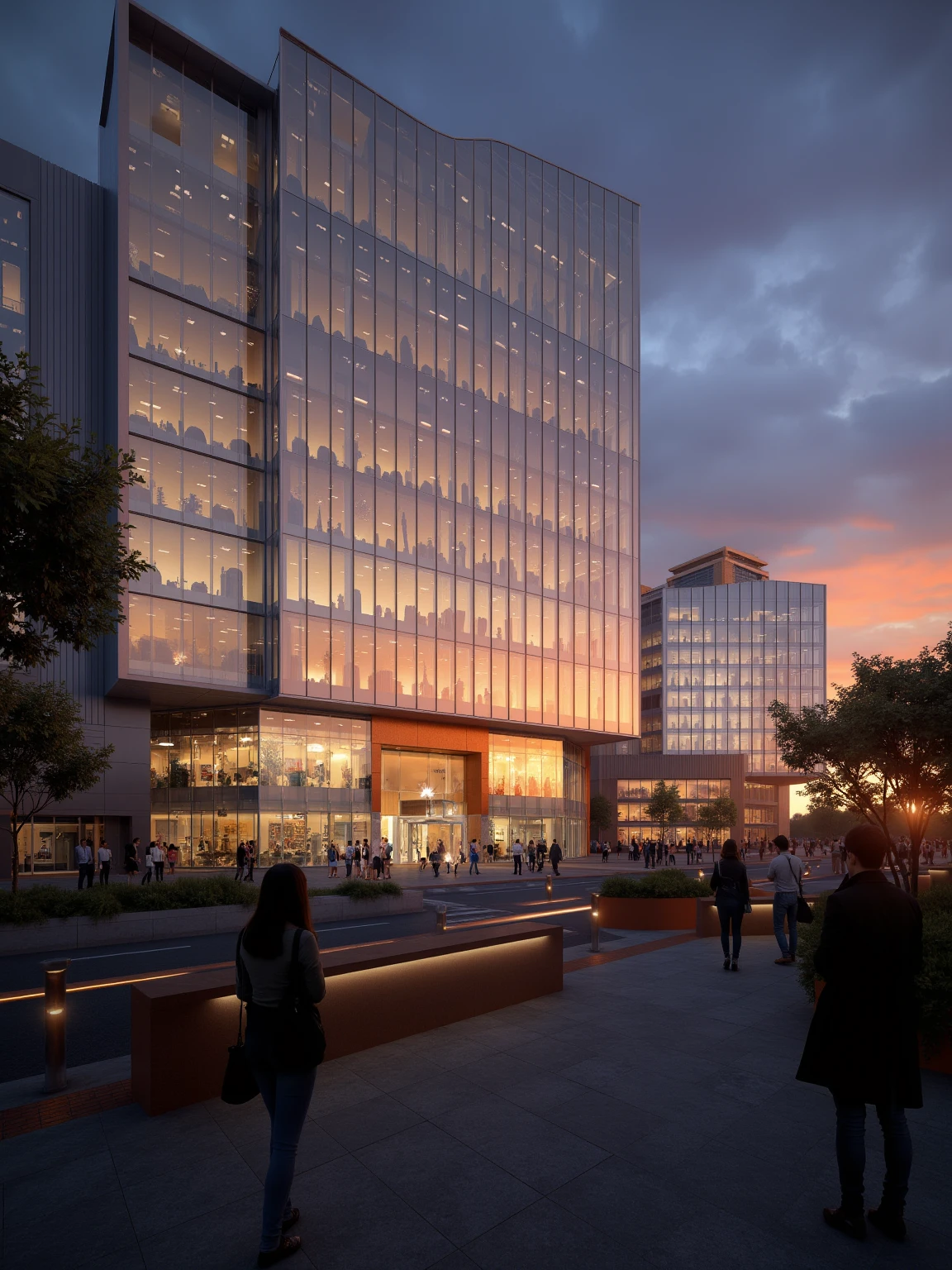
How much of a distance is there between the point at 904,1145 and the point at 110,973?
38.5 ft

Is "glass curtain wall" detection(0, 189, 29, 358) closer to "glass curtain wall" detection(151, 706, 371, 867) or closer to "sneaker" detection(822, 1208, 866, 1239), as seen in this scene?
"glass curtain wall" detection(151, 706, 371, 867)

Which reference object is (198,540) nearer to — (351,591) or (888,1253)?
(351,591)

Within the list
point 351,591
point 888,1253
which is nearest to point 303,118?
point 351,591

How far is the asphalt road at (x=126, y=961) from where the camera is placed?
805 cm

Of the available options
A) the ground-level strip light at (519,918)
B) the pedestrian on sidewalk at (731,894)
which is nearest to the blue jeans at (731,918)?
the pedestrian on sidewalk at (731,894)

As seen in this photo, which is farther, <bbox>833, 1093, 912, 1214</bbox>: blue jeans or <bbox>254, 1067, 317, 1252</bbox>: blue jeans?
<bbox>833, 1093, 912, 1214</bbox>: blue jeans

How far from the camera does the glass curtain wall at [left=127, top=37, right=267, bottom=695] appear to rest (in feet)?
114

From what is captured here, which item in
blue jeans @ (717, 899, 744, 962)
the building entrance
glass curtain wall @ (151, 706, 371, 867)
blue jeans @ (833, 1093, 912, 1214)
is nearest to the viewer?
blue jeans @ (833, 1093, 912, 1214)

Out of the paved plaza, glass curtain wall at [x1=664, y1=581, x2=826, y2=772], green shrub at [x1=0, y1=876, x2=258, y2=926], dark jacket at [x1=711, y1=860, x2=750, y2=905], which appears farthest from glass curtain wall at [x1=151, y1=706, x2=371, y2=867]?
glass curtain wall at [x1=664, y1=581, x2=826, y2=772]

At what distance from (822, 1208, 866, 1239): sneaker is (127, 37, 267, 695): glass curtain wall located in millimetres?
33821

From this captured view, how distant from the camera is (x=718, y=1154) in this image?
16.0 feet

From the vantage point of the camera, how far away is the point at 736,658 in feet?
314

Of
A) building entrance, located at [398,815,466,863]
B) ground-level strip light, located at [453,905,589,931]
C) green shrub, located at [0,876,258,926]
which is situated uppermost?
green shrub, located at [0,876,258,926]

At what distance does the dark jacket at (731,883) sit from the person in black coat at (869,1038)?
610 cm
